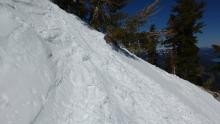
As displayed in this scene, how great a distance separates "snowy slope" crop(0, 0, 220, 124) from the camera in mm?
4625

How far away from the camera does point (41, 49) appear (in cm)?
586

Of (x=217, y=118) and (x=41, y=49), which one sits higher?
(x=41, y=49)

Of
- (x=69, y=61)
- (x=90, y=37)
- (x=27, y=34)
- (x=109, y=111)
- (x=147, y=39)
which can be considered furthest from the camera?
(x=147, y=39)

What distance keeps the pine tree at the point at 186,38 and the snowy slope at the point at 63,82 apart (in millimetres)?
17003

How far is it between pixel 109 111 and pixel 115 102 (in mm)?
537

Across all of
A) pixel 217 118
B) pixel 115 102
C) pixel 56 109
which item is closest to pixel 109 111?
pixel 115 102

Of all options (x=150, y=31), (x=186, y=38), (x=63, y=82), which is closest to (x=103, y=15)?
(x=150, y=31)

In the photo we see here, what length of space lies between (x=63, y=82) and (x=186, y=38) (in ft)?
71.1

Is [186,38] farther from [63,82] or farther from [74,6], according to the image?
[63,82]

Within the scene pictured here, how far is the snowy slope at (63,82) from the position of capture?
15.2 feet

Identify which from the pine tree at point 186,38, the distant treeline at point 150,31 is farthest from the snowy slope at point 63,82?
the pine tree at point 186,38

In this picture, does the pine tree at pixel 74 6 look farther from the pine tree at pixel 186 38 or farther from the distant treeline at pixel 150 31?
the pine tree at pixel 186 38

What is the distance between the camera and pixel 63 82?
5.59 meters

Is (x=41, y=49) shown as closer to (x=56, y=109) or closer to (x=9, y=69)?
(x=9, y=69)
